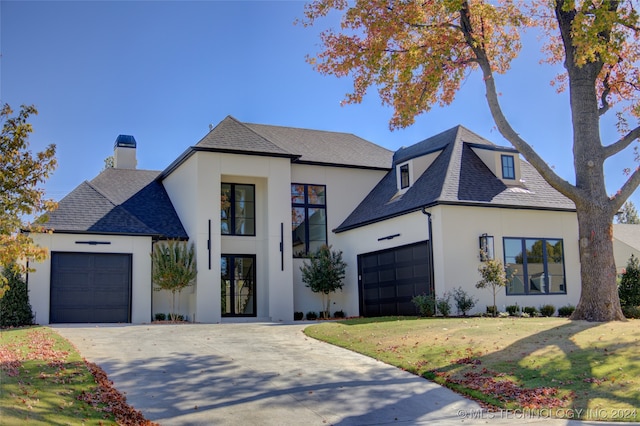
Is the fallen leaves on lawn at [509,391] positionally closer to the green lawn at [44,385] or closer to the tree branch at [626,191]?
the green lawn at [44,385]

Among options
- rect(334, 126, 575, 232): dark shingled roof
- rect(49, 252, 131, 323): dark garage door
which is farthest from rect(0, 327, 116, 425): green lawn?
rect(334, 126, 575, 232): dark shingled roof

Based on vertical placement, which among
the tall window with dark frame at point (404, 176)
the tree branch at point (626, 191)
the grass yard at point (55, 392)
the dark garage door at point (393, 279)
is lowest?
the grass yard at point (55, 392)

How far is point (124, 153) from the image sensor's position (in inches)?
1105

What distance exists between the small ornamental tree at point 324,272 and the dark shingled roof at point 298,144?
3768 mm

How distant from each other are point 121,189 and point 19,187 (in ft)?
44.5

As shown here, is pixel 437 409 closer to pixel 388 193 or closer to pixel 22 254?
pixel 22 254

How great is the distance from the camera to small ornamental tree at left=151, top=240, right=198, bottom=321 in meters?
21.0

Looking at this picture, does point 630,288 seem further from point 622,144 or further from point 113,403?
point 113,403

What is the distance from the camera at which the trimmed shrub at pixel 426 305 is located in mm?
18578

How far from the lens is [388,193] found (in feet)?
77.8

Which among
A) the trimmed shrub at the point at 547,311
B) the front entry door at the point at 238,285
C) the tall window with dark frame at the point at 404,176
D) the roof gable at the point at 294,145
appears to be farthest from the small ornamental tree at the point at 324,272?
the trimmed shrub at the point at 547,311

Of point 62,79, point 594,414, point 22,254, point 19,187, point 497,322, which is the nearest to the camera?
point 594,414

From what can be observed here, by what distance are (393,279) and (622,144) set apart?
28.4 ft

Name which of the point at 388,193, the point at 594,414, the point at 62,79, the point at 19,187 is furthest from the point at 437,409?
the point at 388,193
